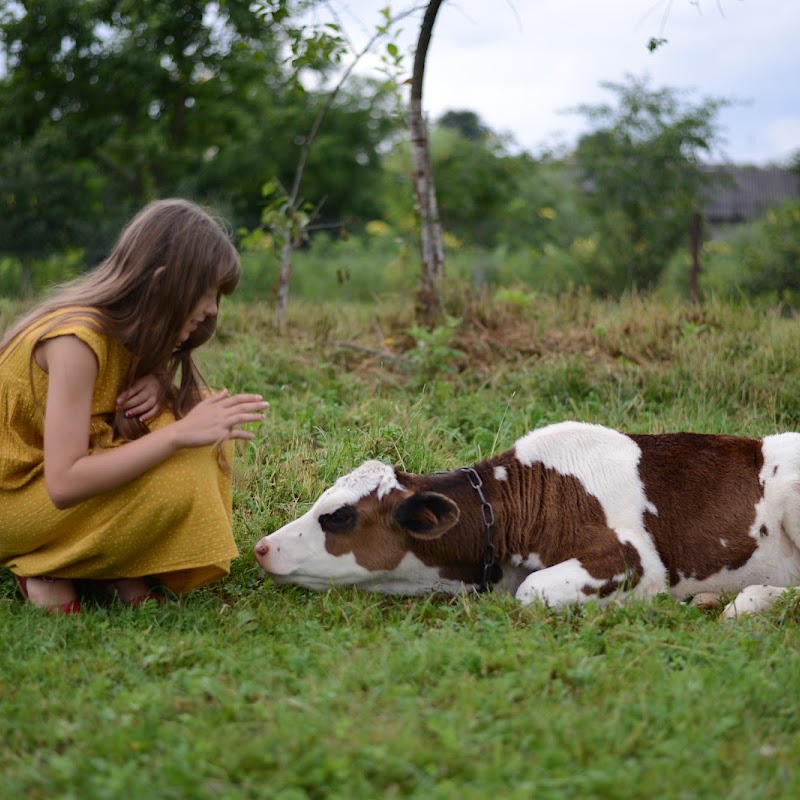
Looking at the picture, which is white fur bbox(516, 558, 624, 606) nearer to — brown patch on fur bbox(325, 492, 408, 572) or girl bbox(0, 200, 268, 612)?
brown patch on fur bbox(325, 492, 408, 572)

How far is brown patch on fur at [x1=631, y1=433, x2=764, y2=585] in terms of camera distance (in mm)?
4203

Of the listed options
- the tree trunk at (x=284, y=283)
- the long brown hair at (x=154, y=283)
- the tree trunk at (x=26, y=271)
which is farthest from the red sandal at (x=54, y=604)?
the tree trunk at (x=26, y=271)

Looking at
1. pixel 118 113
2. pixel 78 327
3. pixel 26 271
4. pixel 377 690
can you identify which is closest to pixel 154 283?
pixel 78 327

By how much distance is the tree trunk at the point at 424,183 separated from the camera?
792 cm

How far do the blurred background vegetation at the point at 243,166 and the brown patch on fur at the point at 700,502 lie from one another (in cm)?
838

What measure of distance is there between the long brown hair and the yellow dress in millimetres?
89

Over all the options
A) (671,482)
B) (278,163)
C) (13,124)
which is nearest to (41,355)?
(671,482)

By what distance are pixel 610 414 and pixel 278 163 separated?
1599 centimetres

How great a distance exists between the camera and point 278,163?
68.8ft

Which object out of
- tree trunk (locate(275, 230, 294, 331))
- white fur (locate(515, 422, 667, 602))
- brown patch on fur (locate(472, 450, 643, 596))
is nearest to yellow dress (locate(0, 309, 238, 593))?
brown patch on fur (locate(472, 450, 643, 596))

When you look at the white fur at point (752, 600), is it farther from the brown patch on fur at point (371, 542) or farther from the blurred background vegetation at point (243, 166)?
the blurred background vegetation at point (243, 166)

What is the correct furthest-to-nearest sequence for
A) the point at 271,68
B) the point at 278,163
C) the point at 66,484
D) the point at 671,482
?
1. the point at 278,163
2. the point at 271,68
3. the point at 671,482
4. the point at 66,484

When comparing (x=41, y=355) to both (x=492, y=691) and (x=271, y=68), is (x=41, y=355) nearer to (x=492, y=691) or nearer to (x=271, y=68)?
(x=492, y=691)

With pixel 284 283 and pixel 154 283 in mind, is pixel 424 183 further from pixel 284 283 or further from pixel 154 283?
pixel 154 283
